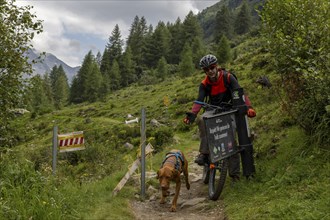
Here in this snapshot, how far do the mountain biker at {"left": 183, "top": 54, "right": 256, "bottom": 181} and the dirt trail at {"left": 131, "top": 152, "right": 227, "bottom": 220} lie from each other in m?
0.90

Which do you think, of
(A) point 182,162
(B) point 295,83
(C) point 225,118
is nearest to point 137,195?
(A) point 182,162

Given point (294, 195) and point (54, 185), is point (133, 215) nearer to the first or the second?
point (54, 185)

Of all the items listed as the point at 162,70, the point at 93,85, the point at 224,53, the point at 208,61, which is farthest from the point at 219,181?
the point at 93,85

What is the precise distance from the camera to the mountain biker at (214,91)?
294 inches

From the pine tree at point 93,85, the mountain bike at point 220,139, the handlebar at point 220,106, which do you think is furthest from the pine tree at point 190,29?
the mountain bike at point 220,139

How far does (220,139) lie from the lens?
271 inches

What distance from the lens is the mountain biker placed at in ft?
24.5

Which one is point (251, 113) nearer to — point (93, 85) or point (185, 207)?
point (185, 207)

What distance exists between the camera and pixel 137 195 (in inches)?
319

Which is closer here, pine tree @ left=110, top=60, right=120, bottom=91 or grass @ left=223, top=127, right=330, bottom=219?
grass @ left=223, top=127, right=330, bottom=219

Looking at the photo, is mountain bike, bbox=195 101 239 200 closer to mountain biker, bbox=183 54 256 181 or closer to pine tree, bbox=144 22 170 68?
mountain biker, bbox=183 54 256 181

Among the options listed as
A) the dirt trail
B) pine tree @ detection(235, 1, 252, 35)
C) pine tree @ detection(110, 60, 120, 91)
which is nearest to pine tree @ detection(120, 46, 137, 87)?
pine tree @ detection(110, 60, 120, 91)

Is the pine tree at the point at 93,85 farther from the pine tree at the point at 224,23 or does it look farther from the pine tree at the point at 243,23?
the pine tree at the point at 243,23

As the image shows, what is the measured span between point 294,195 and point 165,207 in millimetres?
3131
